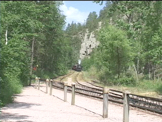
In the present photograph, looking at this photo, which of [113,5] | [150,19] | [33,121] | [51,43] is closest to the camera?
[113,5]

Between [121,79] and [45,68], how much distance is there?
2949 centimetres

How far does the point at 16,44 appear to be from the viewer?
12.5 metres

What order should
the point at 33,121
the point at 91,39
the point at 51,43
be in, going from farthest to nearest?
1. the point at 91,39
2. the point at 51,43
3. the point at 33,121

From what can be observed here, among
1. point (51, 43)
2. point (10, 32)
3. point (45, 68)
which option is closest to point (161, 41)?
point (10, 32)

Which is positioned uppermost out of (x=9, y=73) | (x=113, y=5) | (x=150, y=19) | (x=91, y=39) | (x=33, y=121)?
(x=91, y=39)

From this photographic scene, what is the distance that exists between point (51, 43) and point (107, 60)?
19743 mm

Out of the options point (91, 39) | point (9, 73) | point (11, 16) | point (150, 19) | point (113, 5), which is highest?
point (91, 39)

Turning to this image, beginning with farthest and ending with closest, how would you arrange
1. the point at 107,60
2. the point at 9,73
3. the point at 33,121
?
the point at 107,60 → the point at 9,73 → the point at 33,121

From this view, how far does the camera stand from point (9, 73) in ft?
39.1

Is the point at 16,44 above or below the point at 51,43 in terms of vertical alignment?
below

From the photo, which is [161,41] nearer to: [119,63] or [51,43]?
[119,63]

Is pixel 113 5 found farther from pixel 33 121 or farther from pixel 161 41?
pixel 161 41

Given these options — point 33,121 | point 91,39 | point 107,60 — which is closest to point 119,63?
point 107,60

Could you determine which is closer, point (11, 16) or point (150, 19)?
point (11, 16)
